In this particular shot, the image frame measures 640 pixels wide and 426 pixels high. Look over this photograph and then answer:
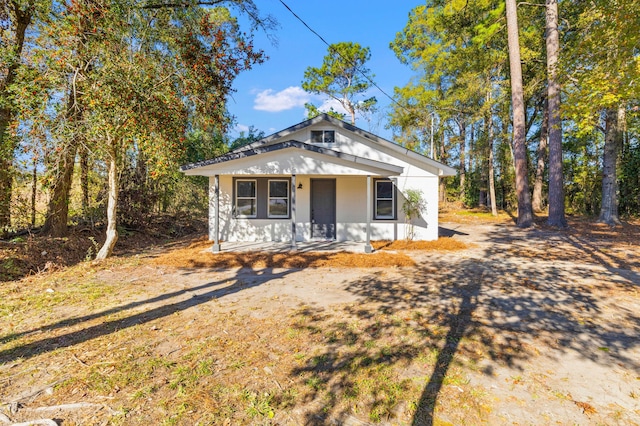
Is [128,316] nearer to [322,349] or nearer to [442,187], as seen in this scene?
[322,349]

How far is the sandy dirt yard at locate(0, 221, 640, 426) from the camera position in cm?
232

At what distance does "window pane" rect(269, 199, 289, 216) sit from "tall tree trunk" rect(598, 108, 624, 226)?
13383 mm

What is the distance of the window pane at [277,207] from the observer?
10.6 m

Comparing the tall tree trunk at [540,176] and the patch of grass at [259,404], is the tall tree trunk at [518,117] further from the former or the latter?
the patch of grass at [259,404]

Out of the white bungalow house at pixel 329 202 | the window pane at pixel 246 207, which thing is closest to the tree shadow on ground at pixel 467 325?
the white bungalow house at pixel 329 202

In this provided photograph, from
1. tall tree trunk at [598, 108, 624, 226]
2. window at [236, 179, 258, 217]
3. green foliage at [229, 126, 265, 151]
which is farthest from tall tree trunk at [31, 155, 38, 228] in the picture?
tall tree trunk at [598, 108, 624, 226]

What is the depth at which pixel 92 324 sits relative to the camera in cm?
385

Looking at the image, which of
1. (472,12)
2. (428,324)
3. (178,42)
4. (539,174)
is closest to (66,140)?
(178,42)

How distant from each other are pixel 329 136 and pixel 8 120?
869cm

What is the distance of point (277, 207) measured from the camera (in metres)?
10.6

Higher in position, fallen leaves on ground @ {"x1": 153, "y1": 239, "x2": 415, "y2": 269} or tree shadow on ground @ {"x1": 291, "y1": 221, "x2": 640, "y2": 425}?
fallen leaves on ground @ {"x1": 153, "y1": 239, "x2": 415, "y2": 269}

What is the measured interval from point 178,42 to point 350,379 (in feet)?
27.5

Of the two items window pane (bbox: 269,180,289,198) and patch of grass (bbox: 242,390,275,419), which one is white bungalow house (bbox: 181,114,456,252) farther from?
patch of grass (bbox: 242,390,275,419)

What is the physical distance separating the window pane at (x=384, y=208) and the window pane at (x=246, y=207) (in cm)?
447
